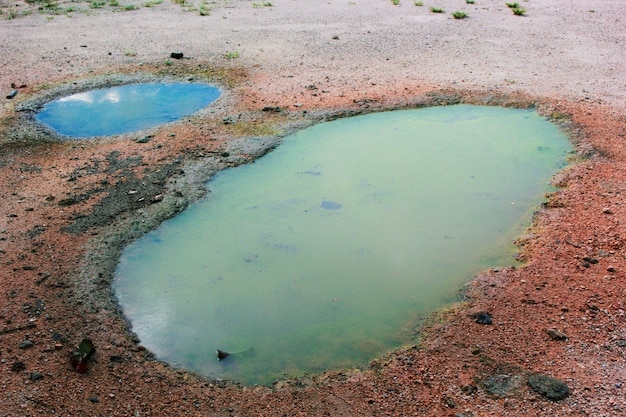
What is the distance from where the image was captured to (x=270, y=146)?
780cm

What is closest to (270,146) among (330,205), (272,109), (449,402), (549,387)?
(272,109)

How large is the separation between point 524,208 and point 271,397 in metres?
3.86

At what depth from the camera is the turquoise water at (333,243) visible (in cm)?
479

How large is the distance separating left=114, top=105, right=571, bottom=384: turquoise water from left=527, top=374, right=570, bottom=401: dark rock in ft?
3.45

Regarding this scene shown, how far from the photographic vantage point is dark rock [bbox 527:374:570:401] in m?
3.94

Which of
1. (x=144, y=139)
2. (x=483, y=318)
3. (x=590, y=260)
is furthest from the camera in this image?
(x=144, y=139)

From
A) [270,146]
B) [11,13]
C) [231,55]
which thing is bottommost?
[270,146]

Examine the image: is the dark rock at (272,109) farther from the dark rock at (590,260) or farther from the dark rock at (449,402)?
the dark rock at (449,402)

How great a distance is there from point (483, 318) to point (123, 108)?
22.5 ft

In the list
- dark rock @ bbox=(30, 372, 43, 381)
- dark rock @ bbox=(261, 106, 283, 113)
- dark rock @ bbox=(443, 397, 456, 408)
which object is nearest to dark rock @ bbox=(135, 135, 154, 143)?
dark rock @ bbox=(261, 106, 283, 113)

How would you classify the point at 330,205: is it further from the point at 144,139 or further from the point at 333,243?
the point at 144,139

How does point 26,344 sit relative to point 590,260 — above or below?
below

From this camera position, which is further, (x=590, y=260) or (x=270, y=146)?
(x=270, y=146)

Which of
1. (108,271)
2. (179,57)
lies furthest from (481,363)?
(179,57)
